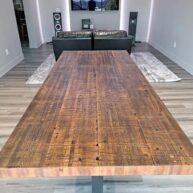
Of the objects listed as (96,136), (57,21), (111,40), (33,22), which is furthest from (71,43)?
(96,136)

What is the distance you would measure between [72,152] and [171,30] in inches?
190

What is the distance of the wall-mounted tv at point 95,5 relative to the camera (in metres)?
6.63

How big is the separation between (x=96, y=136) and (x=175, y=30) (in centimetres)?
445

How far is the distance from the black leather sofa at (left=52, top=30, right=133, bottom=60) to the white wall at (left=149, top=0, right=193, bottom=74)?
1.11 metres

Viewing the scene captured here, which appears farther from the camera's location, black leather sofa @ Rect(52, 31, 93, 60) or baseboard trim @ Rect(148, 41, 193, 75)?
black leather sofa @ Rect(52, 31, 93, 60)

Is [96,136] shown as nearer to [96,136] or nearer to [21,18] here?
[96,136]

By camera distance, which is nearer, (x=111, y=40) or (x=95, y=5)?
(x=111, y=40)

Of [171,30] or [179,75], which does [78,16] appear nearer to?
[171,30]

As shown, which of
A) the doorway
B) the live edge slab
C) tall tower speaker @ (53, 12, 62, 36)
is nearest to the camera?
the live edge slab

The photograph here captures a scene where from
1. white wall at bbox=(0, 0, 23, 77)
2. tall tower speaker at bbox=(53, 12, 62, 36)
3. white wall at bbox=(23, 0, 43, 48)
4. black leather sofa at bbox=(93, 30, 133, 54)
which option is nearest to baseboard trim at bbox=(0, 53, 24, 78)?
white wall at bbox=(0, 0, 23, 77)

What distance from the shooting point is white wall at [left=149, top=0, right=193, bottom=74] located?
12.7ft

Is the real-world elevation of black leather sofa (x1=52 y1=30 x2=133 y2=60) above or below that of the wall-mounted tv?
below

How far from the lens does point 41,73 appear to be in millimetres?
3844

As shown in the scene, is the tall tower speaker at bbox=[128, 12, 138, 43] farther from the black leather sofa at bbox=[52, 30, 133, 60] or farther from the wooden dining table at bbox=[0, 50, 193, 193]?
the wooden dining table at bbox=[0, 50, 193, 193]
